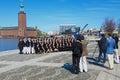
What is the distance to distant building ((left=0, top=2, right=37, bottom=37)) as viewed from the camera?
15225 cm

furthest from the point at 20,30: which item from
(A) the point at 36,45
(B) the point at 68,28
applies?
(A) the point at 36,45

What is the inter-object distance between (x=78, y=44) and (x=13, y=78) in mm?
3374

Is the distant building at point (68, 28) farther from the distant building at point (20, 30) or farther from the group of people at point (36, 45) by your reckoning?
the distant building at point (20, 30)

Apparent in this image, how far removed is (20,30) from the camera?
154 metres

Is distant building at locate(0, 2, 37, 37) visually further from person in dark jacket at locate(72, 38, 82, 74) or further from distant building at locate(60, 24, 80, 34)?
person in dark jacket at locate(72, 38, 82, 74)

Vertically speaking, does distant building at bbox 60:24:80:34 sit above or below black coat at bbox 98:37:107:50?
above

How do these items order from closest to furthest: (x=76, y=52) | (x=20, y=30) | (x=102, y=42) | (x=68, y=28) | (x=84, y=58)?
(x=76, y=52) → (x=84, y=58) → (x=102, y=42) → (x=68, y=28) → (x=20, y=30)

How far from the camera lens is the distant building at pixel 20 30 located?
15225cm

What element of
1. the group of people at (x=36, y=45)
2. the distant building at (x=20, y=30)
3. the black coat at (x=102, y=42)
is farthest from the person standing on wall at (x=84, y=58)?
the distant building at (x=20, y=30)

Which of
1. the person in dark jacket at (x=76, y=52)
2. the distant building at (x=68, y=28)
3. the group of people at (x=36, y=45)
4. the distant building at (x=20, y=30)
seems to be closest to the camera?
the person in dark jacket at (x=76, y=52)

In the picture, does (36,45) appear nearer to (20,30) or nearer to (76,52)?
(76,52)

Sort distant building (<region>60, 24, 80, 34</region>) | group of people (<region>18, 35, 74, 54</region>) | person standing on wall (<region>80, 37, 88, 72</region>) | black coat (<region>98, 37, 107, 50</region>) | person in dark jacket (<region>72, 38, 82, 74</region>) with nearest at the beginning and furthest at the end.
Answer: person in dark jacket (<region>72, 38, 82, 74</region>) < person standing on wall (<region>80, 37, 88, 72</region>) < black coat (<region>98, 37, 107, 50</region>) < group of people (<region>18, 35, 74, 54</region>) < distant building (<region>60, 24, 80, 34</region>)

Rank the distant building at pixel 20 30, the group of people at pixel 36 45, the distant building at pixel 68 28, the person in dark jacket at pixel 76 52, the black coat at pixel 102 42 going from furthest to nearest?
1. the distant building at pixel 20 30
2. the distant building at pixel 68 28
3. the group of people at pixel 36 45
4. the black coat at pixel 102 42
5. the person in dark jacket at pixel 76 52

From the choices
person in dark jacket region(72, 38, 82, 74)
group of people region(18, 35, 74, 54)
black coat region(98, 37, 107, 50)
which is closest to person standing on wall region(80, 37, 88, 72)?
person in dark jacket region(72, 38, 82, 74)
